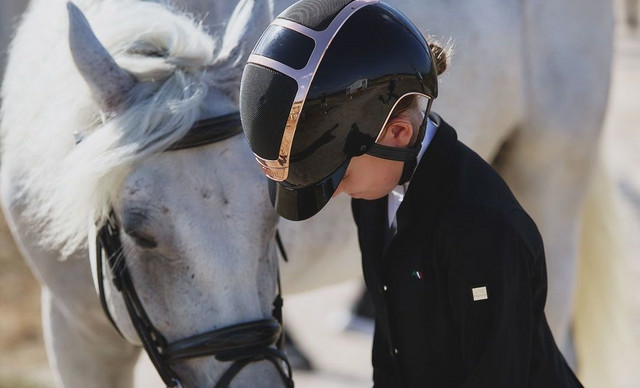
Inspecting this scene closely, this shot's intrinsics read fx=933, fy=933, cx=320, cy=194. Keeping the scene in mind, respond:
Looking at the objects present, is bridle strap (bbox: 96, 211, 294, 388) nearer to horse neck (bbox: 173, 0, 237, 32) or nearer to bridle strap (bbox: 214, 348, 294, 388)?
bridle strap (bbox: 214, 348, 294, 388)

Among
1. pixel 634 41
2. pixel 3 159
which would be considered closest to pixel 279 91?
pixel 3 159

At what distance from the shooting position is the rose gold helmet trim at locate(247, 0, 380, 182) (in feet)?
5.40

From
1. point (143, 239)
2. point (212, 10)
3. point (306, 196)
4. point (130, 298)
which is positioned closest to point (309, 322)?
point (212, 10)

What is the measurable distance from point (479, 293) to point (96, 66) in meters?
1.05

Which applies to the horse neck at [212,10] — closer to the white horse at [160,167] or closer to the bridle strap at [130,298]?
the white horse at [160,167]

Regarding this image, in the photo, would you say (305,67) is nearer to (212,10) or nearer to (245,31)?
(245,31)

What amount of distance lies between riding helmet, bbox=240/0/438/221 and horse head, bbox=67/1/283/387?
41 cm

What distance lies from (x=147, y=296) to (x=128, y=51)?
615 mm

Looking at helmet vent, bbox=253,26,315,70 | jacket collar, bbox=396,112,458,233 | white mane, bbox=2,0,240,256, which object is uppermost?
helmet vent, bbox=253,26,315,70

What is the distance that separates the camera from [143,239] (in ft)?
7.05

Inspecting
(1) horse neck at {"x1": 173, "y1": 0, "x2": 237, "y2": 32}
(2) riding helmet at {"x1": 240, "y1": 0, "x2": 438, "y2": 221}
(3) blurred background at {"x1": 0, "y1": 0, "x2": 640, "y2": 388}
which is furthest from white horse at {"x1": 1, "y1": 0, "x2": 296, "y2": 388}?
(3) blurred background at {"x1": 0, "y1": 0, "x2": 640, "y2": 388}

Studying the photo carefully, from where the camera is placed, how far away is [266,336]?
2.11m

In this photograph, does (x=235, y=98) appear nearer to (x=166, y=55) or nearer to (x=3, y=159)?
(x=166, y=55)

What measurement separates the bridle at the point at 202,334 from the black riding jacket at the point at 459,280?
1.02ft
